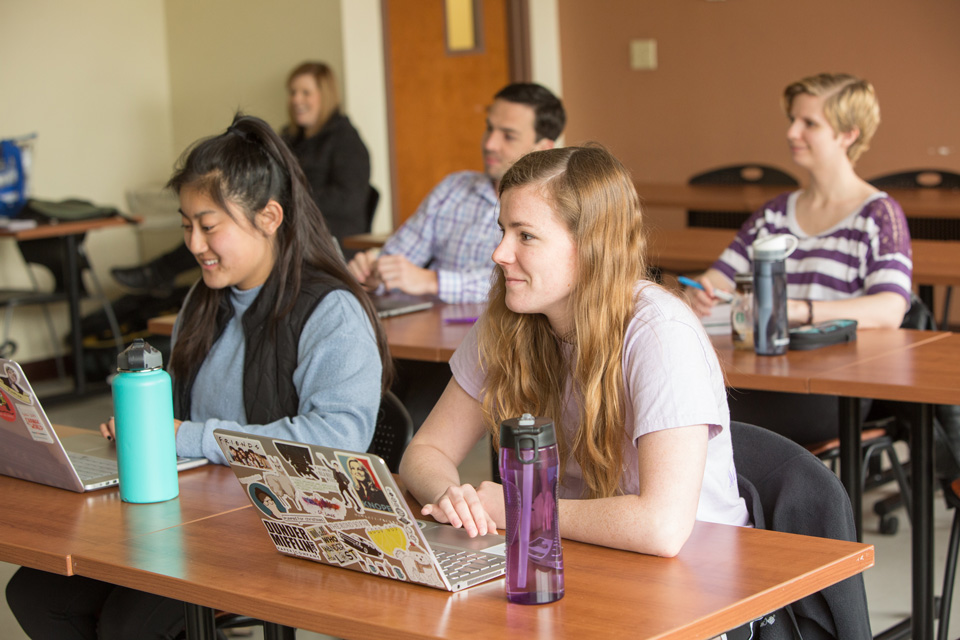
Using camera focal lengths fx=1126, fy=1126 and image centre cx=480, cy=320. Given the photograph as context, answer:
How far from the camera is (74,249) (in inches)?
191

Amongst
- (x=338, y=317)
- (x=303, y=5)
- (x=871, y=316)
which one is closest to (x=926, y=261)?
(x=871, y=316)

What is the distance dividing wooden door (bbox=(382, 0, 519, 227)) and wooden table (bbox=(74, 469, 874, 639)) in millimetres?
4439

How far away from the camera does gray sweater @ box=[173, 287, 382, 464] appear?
70.1 inches

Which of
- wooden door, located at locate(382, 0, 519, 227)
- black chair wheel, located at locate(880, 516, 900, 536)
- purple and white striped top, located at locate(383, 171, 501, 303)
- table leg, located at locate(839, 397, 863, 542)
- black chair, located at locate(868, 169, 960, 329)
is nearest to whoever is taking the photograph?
table leg, located at locate(839, 397, 863, 542)

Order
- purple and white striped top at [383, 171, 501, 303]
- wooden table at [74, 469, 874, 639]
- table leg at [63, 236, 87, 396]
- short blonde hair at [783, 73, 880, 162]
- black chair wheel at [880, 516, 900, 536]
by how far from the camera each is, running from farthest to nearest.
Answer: table leg at [63, 236, 87, 396]
purple and white striped top at [383, 171, 501, 303]
black chair wheel at [880, 516, 900, 536]
short blonde hair at [783, 73, 880, 162]
wooden table at [74, 469, 874, 639]

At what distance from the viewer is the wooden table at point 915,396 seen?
2.00 meters

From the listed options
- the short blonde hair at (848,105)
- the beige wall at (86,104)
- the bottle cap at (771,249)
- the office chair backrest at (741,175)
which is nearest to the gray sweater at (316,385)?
the bottle cap at (771,249)

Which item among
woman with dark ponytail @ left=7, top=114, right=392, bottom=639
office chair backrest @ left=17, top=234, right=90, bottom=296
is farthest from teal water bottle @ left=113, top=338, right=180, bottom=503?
office chair backrest @ left=17, top=234, right=90, bottom=296

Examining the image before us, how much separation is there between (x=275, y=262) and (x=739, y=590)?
1.13 m

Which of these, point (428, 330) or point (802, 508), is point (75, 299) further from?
point (802, 508)

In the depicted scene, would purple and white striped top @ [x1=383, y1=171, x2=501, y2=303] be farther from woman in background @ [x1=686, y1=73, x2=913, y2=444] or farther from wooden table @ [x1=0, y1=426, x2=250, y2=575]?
wooden table @ [x1=0, y1=426, x2=250, y2=575]

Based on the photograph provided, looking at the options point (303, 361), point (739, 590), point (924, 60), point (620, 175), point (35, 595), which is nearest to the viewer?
point (739, 590)

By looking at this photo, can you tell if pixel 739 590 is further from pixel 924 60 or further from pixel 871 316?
pixel 924 60

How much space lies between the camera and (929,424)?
207cm
